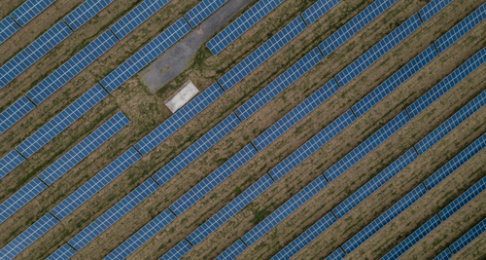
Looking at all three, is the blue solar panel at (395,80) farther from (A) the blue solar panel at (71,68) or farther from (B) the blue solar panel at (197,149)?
(A) the blue solar panel at (71,68)

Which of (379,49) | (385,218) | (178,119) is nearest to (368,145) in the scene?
(385,218)

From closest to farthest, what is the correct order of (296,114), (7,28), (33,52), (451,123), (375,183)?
(7,28) → (33,52) → (296,114) → (451,123) → (375,183)

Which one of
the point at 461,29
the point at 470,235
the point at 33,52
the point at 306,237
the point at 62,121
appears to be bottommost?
the point at 470,235

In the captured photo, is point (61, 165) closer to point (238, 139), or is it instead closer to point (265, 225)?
point (238, 139)

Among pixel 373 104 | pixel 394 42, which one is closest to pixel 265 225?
pixel 373 104

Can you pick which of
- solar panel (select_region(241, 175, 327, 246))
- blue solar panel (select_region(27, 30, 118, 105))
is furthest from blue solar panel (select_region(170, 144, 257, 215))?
blue solar panel (select_region(27, 30, 118, 105))

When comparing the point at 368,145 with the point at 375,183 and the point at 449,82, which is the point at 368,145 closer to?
the point at 375,183

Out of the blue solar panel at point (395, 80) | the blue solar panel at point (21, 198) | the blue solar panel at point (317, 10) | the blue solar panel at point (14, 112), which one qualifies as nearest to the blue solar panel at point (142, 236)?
the blue solar panel at point (21, 198)
